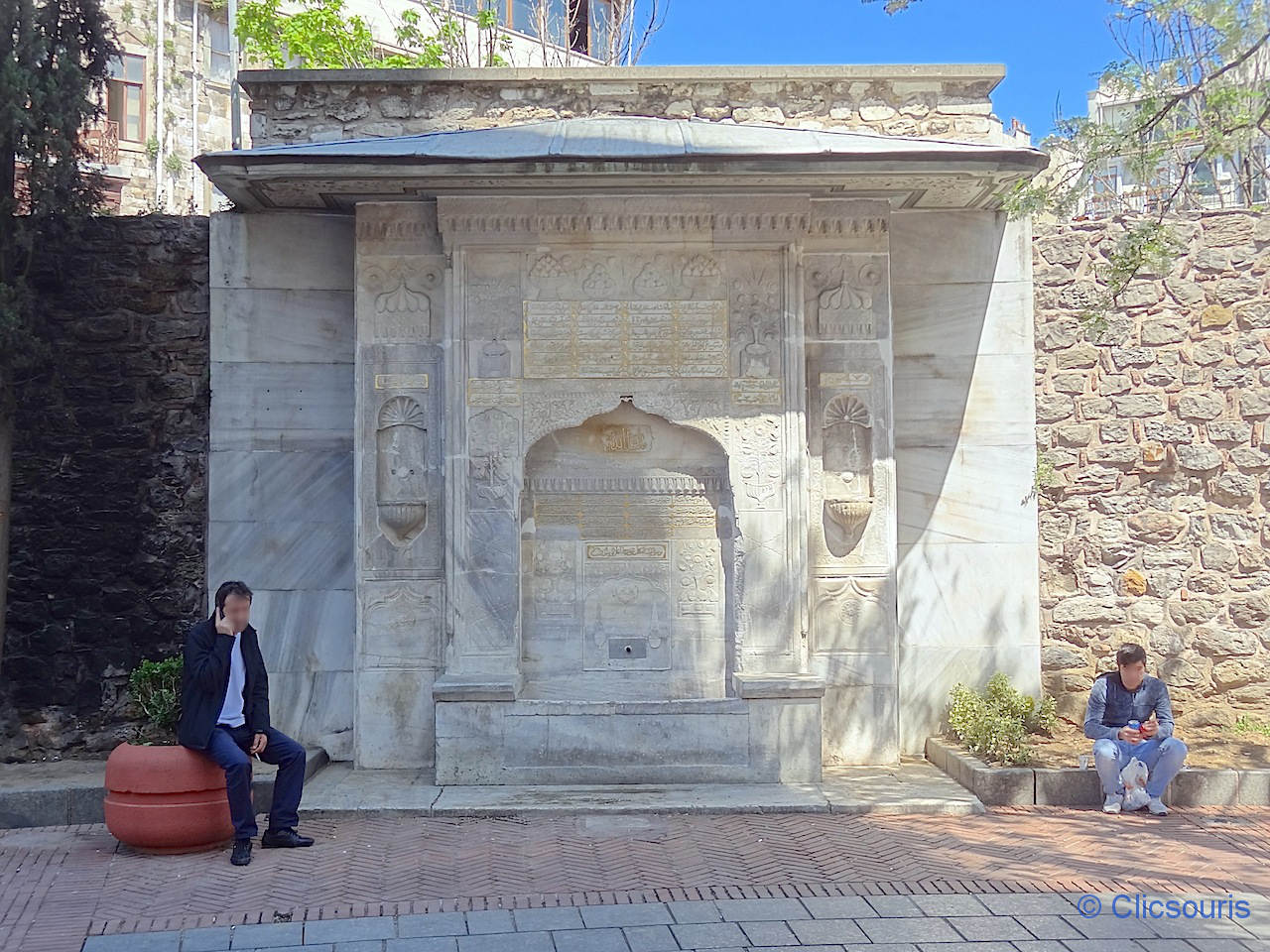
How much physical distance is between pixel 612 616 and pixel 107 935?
4.00 metres

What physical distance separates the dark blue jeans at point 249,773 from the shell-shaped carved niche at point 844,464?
3929 millimetres

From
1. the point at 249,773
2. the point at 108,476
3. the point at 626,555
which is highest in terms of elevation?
the point at 108,476

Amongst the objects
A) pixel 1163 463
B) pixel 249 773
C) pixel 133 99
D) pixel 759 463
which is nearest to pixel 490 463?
pixel 759 463

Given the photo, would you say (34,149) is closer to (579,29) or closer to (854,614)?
(854,614)

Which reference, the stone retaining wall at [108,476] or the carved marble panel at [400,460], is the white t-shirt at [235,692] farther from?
the stone retaining wall at [108,476]

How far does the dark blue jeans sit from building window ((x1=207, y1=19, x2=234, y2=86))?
21.0m

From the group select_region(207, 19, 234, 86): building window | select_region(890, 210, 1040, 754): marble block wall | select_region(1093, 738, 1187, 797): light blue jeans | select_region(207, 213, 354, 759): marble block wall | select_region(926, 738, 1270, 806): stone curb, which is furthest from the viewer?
select_region(207, 19, 234, 86): building window

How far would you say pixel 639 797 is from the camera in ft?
25.0

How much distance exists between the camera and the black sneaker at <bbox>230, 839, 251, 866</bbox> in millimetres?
6352

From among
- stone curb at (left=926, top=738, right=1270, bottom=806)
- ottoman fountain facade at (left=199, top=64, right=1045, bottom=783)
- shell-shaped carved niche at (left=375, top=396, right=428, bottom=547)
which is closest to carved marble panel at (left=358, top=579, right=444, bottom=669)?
ottoman fountain facade at (left=199, top=64, right=1045, bottom=783)

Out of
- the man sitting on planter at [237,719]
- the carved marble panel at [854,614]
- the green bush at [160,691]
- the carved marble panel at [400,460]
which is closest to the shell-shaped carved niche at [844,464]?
the carved marble panel at [854,614]

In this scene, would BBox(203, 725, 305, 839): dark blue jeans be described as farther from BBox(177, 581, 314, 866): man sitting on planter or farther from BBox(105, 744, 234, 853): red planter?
BBox(105, 744, 234, 853): red planter

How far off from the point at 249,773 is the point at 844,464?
445 cm

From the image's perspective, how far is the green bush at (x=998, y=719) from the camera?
26.0 ft
